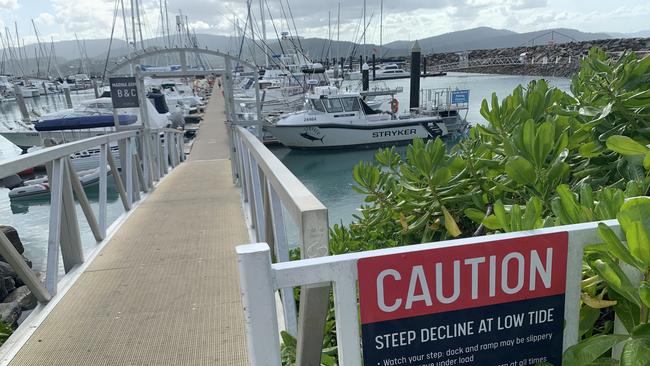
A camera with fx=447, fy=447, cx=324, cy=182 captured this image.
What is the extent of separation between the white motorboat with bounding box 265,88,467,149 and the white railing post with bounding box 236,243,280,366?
1879 centimetres

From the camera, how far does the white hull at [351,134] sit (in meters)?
19.7

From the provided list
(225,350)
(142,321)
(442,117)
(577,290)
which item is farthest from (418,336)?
(442,117)

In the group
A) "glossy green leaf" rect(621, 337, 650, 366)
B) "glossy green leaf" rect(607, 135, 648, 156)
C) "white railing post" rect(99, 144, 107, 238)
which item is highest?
"glossy green leaf" rect(607, 135, 648, 156)

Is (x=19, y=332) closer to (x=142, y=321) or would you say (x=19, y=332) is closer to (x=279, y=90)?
(x=142, y=321)

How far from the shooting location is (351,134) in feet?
65.1

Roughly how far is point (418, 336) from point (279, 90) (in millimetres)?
29314

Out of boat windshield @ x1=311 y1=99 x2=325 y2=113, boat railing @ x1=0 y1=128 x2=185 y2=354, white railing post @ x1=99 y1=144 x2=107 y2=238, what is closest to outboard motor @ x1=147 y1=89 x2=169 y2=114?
boat windshield @ x1=311 y1=99 x2=325 y2=113

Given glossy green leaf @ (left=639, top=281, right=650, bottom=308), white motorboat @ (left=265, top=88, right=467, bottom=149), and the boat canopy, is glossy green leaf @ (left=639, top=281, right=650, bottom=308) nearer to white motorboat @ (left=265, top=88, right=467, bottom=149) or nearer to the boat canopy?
the boat canopy

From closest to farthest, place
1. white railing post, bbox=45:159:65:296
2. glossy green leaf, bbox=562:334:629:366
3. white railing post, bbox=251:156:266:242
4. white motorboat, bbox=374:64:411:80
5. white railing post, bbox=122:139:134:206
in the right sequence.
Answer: glossy green leaf, bbox=562:334:629:366, white railing post, bbox=45:159:65:296, white railing post, bbox=251:156:266:242, white railing post, bbox=122:139:134:206, white motorboat, bbox=374:64:411:80

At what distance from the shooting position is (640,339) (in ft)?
3.20

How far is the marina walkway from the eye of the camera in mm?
2285

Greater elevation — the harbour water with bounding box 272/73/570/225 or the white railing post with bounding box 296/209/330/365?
the white railing post with bounding box 296/209/330/365

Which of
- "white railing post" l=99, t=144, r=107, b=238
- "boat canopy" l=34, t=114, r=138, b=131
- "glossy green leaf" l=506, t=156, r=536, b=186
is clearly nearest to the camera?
"glossy green leaf" l=506, t=156, r=536, b=186

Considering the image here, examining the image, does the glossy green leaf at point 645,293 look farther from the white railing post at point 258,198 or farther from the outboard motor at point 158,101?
the outboard motor at point 158,101
